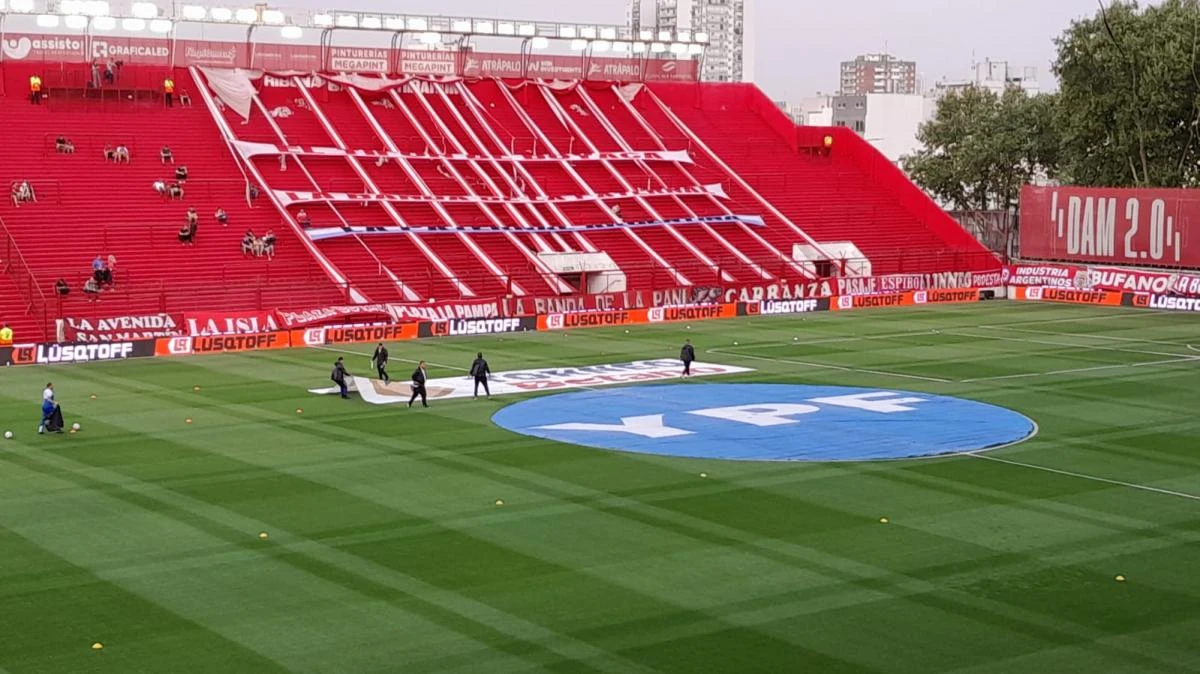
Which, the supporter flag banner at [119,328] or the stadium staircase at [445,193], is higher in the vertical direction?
the stadium staircase at [445,193]

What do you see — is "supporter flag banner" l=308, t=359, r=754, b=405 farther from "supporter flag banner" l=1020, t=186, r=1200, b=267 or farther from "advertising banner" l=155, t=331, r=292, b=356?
"supporter flag banner" l=1020, t=186, r=1200, b=267

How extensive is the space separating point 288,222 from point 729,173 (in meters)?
26.4

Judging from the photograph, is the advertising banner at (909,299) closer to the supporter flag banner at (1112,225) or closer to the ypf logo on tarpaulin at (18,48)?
the supporter flag banner at (1112,225)

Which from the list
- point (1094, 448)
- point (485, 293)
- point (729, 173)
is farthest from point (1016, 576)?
point (729, 173)

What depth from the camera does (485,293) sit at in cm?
6556

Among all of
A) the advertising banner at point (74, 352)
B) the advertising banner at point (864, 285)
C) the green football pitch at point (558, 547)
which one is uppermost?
the advertising banner at point (864, 285)

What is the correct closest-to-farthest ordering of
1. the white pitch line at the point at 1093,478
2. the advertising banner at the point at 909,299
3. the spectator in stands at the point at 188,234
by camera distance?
the white pitch line at the point at 1093,478 < the spectator in stands at the point at 188,234 < the advertising banner at the point at 909,299

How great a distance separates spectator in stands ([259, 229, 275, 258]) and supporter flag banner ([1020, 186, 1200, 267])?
129 feet

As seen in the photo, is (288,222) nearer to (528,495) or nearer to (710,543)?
(528,495)

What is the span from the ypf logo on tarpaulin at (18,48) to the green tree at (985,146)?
59262 millimetres

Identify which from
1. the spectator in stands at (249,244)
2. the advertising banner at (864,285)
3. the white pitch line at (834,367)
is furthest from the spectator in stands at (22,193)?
the white pitch line at (834,367)

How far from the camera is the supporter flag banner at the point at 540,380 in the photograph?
4188 cm

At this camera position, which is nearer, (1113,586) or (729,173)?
(1113,586)

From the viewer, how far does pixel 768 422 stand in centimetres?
3759
